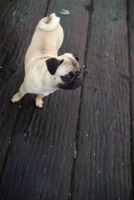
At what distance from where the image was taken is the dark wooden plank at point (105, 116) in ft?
4.86

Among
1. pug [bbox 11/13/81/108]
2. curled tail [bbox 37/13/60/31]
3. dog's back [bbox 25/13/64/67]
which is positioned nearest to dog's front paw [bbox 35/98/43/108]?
pug [bbox 11/13/81/108]

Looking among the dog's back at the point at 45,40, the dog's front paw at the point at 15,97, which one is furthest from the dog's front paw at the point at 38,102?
the dog's back at the point at 45,40

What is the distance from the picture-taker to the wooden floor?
142cm

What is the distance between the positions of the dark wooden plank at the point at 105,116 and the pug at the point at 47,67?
45 centimetres

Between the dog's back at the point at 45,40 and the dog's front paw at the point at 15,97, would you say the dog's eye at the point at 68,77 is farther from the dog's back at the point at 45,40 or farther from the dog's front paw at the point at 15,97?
the dog's front paw at the point at 15,97

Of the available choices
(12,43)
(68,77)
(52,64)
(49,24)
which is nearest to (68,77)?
(68,77)

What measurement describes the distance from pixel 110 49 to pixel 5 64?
107 centimetres

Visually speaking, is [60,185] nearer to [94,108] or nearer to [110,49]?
[94,108]

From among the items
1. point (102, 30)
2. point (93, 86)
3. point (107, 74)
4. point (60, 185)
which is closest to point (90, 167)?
point (60, 185)

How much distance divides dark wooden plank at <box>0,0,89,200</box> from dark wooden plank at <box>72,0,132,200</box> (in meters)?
0.09

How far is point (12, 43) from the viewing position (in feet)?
6.14

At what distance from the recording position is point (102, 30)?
2213 millimetres

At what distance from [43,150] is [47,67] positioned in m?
0.64

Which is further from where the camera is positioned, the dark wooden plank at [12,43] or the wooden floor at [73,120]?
the dark wooden plank at [12,43]
